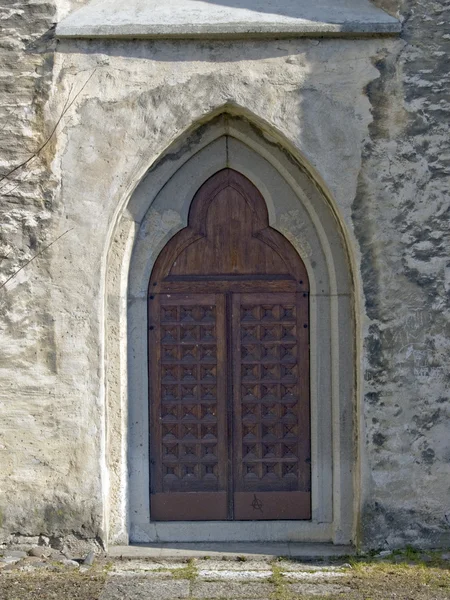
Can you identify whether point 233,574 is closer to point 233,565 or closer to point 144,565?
point 233,565

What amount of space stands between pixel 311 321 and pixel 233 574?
1.75m

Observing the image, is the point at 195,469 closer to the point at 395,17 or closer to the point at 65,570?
the point at 65,570

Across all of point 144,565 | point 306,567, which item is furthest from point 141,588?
point 306,567

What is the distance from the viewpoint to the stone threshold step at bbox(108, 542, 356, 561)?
5.81m

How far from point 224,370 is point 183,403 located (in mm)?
358

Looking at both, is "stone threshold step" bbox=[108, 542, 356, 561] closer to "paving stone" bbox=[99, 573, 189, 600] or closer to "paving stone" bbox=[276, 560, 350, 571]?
"paving stone" bbox=[276, 560, 350, 571]

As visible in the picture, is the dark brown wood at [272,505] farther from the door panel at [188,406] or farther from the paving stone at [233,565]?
the paving stone at [233,565]

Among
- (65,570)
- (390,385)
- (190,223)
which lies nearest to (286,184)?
(190,223)

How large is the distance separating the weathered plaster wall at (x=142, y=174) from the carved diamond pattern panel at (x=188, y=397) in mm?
528

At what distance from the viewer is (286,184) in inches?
240

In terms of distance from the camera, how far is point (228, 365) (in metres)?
6.12

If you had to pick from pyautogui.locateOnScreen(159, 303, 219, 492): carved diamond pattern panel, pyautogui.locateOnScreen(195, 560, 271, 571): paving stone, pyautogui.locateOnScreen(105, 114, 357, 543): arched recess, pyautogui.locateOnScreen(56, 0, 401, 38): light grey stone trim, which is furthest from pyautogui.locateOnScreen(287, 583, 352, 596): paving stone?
pyautogui.locateOnScreen(56, 0, 401, 38): light grey stone trim

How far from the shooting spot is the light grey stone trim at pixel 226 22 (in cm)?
567

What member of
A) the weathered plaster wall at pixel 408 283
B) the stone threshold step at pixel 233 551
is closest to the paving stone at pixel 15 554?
the stone threshold step at pixel 233 551
